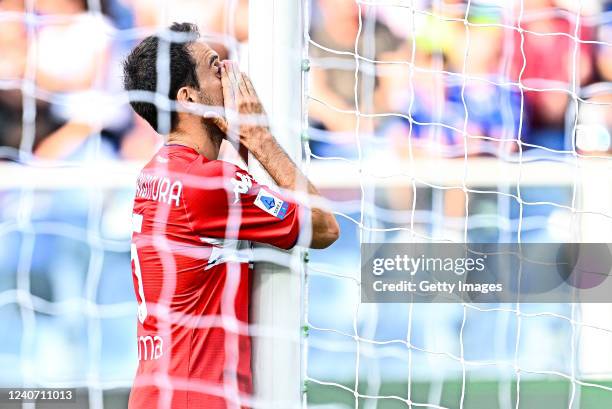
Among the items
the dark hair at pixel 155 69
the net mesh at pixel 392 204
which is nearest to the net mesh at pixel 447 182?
the net mesh at pixel 392 204

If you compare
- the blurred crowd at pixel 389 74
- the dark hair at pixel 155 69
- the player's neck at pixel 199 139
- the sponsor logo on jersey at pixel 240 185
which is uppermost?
the blurred crowd at pixel 389 74

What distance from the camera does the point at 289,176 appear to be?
3.21ft

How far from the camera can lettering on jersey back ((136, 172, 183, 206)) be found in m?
1.05

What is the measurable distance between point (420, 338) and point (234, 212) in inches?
44.6

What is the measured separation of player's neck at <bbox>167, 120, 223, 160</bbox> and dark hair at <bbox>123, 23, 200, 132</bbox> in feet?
0.07

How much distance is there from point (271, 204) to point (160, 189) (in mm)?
164

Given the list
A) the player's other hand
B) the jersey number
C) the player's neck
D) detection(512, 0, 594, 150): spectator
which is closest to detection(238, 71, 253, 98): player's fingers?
the player's other hand

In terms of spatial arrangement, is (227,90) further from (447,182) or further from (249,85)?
(447,182)

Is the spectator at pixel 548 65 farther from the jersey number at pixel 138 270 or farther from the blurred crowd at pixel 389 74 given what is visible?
the jersey number at pixel 138 270

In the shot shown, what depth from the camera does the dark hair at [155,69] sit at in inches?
42.6

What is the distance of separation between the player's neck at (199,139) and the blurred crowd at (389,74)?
898mm

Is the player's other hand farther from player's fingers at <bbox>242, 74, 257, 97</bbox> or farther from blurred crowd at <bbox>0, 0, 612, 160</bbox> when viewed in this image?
blurred crowd at <bbox>0, 0, 612, 160</bbox>

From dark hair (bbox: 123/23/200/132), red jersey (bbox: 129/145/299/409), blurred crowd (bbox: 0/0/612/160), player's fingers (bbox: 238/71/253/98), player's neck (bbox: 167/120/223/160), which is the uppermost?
blurred crowd (bbox: 0/0/612/160)

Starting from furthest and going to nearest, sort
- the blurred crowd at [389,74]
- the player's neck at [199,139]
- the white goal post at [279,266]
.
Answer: the blurred crowd at [389,74], the player's neck at [199,139], the white goal post at [279,266]
